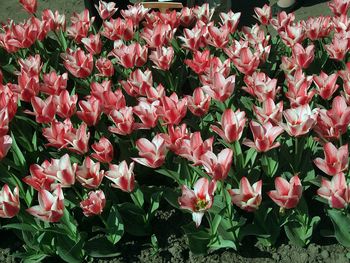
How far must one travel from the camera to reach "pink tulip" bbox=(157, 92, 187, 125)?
6.77 ft

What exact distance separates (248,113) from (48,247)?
1.00 m

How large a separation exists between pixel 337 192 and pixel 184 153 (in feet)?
1.70

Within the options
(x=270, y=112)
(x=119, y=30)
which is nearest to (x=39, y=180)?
(x=270, y=112)

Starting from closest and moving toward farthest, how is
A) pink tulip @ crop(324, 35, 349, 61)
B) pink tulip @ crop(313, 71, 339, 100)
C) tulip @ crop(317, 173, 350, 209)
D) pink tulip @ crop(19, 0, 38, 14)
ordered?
tulip @ crop(317, 173, 350, 209) < pink tulip @ crop(313, 71, 339, 100) < pink tulip @ crop(324, 35, 349, 61) < pink tulip @ crop(19, 0, 38, 14)

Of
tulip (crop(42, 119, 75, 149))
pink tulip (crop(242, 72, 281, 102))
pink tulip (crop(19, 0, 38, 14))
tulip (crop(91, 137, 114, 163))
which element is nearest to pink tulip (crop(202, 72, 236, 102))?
pink tulip (crop(242, 72, 281, 102))

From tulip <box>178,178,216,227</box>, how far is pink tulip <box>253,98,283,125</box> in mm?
373

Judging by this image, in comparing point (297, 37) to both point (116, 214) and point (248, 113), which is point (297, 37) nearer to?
point (248, 113)

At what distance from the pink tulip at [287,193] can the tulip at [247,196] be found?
44mm

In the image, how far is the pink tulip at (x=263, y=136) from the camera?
191 centimetres

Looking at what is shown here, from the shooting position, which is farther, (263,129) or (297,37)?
(297,37)

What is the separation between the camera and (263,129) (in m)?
1.94

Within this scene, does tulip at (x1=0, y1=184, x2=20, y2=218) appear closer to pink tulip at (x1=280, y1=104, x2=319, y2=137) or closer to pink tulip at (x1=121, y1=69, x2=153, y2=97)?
pink tulip at (x1=121, y1=69, x2=153, y2=97)

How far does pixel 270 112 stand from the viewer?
2066mm

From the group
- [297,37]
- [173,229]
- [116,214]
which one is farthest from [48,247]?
[297,37]
